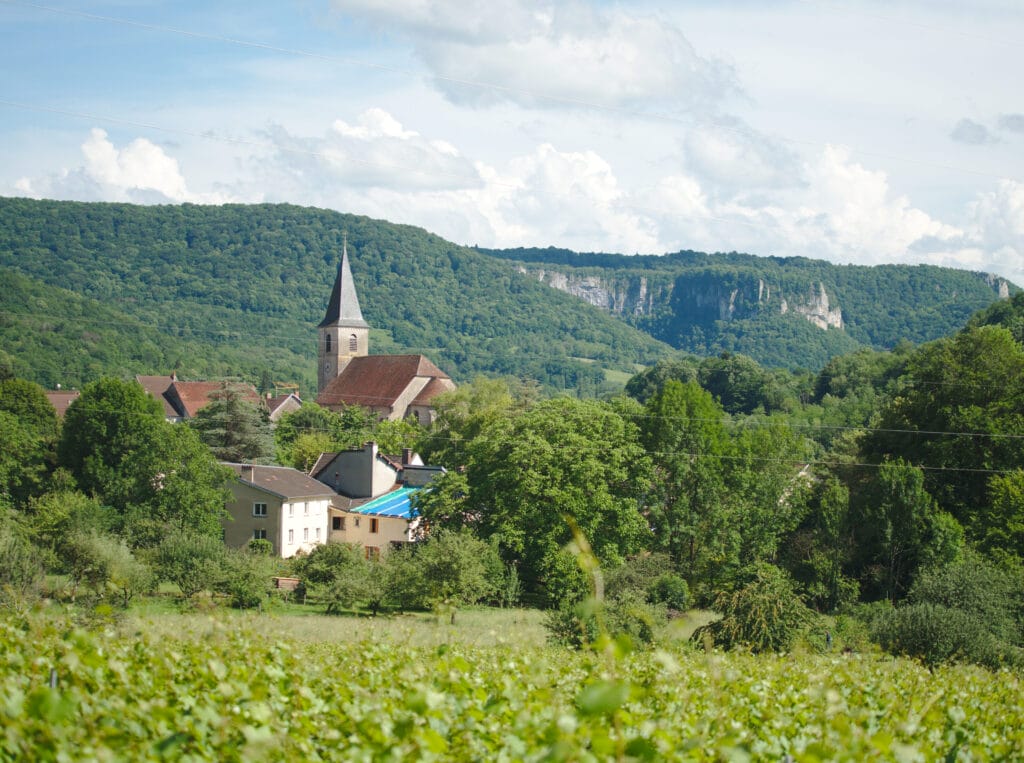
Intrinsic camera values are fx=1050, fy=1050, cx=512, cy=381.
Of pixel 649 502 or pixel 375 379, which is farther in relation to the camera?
pixel 375 379

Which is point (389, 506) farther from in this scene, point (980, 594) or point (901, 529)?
point (980, 594)

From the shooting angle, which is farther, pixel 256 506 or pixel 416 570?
pixel 256 506

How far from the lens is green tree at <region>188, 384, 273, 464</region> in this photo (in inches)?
2384

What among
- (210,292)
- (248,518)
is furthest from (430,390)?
(210,292)

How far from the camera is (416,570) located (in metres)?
34.5

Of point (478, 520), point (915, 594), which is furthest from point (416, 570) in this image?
point (915, 594)

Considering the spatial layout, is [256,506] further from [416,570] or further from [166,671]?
[166,671]

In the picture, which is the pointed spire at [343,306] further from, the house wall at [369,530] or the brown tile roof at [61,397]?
the house wall at [369,530]

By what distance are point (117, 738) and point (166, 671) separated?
2.37m

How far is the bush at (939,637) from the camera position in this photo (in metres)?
21.4

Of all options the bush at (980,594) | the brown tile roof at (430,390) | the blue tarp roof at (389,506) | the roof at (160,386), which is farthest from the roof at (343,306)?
the bush at (980,594)

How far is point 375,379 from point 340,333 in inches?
337

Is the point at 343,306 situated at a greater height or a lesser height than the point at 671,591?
greater

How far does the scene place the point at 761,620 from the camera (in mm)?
23266
